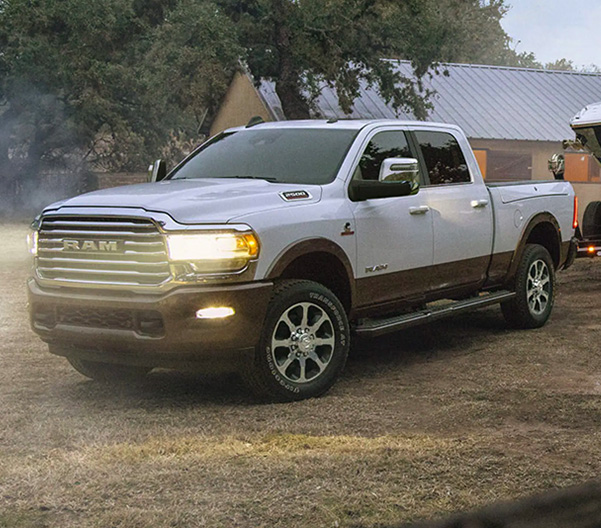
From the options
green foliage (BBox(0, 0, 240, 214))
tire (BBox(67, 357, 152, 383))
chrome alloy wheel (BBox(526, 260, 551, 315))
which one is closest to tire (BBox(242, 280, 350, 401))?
tire (BBox(67, 357, 152, 383))

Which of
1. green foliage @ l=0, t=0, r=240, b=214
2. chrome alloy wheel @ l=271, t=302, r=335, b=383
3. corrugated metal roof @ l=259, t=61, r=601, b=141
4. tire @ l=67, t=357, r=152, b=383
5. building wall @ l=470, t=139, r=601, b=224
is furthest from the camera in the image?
building wall @ l=470, t=139, r=601, b=224

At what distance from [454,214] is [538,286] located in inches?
70.7

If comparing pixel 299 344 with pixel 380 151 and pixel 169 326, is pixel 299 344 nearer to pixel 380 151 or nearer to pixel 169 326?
pixel 169 326

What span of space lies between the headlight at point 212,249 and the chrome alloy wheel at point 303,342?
501mm

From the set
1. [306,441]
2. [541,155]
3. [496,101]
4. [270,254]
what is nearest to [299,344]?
[270,254]

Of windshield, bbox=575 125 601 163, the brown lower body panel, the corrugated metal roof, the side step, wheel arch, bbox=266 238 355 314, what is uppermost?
the corrugated metal roof

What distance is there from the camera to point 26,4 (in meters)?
31.5

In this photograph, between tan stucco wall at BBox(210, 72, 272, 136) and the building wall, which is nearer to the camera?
the building wall

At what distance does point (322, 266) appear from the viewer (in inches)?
269

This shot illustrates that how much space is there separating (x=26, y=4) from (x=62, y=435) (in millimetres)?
28831

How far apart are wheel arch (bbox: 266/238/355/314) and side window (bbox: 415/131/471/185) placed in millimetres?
1488

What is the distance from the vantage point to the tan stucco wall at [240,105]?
3275cm

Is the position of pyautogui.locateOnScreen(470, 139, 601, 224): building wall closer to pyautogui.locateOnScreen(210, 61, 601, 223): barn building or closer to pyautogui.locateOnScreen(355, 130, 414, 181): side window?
pyautogui.locateOnScreen(210, 61, 601, 223): barn building

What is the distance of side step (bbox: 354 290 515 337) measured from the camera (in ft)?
22.8
